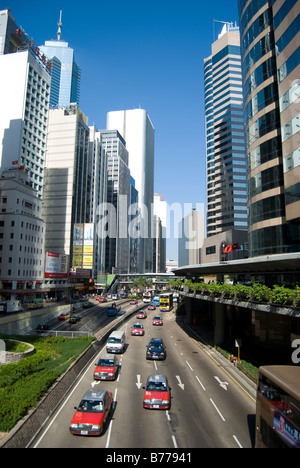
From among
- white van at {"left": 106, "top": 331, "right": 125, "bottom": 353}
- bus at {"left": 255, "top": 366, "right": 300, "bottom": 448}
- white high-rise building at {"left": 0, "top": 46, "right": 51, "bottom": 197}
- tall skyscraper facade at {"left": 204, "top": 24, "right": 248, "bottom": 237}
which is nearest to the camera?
bus at {"left": 255, "top": 366, "right": 300, "bottom": 448}

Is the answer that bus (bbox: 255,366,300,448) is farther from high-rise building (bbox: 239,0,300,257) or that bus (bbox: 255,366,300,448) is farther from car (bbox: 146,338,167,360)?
high-rise building (bbox: 239,0,300,257)

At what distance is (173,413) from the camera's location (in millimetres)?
18438

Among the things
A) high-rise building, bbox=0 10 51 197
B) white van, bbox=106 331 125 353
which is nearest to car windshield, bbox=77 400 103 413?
white van, bbox=106 331 125 353

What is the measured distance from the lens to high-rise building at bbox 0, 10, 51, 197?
8956 cm

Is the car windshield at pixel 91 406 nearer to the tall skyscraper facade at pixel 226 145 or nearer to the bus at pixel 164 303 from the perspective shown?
the bus at pixel 164 303

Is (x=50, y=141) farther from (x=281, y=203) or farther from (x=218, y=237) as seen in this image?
(x=281, y=203)

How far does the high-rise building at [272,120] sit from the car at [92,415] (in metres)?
34.8

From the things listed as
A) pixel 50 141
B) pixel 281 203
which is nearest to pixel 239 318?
pixel 281 203

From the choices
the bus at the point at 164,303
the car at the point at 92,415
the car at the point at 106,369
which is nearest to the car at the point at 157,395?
the car at the point at 92,415

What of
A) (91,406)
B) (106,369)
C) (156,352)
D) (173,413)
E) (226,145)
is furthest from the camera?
(226,145)

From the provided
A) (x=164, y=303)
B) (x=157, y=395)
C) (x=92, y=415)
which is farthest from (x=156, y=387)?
(x=164, y=303)

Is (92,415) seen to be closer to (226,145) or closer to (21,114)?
(21,114)

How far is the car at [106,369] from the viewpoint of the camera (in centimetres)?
2466

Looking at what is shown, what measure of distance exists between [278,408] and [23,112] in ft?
320
